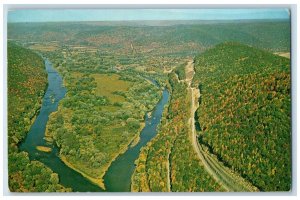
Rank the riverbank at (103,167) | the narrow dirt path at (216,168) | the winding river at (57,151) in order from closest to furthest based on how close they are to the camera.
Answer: the narrow dirt path at (216,168) < the winding river at (57,151) < the riverbank at (103,167)

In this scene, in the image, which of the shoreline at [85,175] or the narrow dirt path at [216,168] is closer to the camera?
the narrow dirt path at [216,168]

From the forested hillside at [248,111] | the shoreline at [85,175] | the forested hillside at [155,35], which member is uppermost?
the forested hillside at [155,35]

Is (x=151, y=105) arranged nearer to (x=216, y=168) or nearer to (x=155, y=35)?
(x=155, y=35)

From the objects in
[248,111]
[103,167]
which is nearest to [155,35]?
[248,111]

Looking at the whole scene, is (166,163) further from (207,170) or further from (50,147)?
(50,147)

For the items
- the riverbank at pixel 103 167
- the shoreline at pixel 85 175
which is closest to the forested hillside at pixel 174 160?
the riverbank at pixel 103 167

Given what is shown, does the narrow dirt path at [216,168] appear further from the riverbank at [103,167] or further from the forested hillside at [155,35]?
the riverbank at [103,167]

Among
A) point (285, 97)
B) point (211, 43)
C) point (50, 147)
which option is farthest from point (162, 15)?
point (50, 147)

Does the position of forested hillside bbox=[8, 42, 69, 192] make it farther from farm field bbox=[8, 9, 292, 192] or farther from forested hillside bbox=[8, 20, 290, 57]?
forested hillside bbox=[8, 20, 290, 57]
